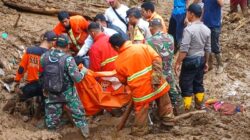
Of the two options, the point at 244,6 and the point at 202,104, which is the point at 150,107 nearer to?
the point at 202,104

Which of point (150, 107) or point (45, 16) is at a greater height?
point (45, 16)

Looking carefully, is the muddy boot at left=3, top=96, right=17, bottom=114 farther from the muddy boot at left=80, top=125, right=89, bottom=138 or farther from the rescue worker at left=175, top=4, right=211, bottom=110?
the rescue worker at left=175, top=4, right=211, bottom=110

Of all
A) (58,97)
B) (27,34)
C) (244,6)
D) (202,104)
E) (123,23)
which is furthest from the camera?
(244,6)

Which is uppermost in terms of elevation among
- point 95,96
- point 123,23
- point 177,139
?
point 123,23

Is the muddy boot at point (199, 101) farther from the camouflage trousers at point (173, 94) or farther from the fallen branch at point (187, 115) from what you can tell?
the camouflage trousers at point (173, 94)

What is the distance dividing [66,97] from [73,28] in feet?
7.12

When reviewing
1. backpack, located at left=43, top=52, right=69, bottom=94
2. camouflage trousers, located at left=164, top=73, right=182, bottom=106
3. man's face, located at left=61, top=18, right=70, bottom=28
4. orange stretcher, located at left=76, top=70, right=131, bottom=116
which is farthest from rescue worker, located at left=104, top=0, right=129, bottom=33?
backpack, located at left=43, top=52, right=69, bottom=94

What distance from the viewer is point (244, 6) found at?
14227mm

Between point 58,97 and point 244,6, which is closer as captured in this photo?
point 58,97

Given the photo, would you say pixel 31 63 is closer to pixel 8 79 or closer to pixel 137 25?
pixel 8 79

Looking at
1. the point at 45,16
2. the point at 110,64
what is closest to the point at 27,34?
the point at 45,16

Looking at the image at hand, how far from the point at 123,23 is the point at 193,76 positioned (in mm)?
2065

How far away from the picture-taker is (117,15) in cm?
958

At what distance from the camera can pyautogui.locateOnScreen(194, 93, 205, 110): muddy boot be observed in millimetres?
8625
